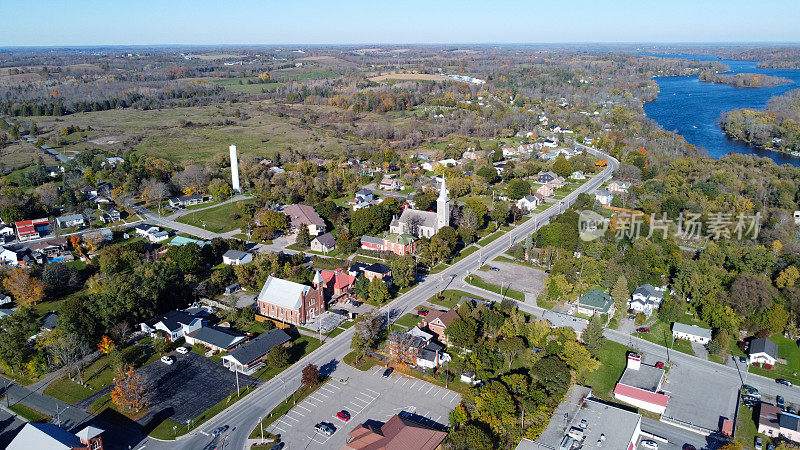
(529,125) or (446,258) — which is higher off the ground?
(529,125)

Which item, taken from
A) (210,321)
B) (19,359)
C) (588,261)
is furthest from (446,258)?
(19,359)

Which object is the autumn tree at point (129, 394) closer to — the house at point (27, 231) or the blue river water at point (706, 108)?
the house at point (27, 231)

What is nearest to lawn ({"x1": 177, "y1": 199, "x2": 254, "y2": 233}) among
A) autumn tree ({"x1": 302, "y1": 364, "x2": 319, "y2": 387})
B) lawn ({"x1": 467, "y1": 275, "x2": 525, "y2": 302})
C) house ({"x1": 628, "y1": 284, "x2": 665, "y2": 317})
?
lawn ({"x1": 467, "y1": 275, "x2": 525, "y2": 302})

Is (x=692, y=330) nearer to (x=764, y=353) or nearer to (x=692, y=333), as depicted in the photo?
(x=692, y=333)

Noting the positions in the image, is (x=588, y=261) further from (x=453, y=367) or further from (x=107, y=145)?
(x=107, y=145)

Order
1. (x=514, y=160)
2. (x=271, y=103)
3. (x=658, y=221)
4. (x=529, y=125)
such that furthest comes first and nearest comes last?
(x=271, y=103), (x=529, y=125), (x=514, y=160), (x=658, y=221)

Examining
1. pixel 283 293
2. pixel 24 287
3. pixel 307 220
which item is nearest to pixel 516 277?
pixel 283 293

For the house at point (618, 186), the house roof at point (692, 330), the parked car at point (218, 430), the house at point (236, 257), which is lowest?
the parked car at point (218, 430)

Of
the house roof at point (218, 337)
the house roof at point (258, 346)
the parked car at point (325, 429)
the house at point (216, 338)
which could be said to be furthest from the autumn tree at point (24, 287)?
the parked car at point (325, 429)
